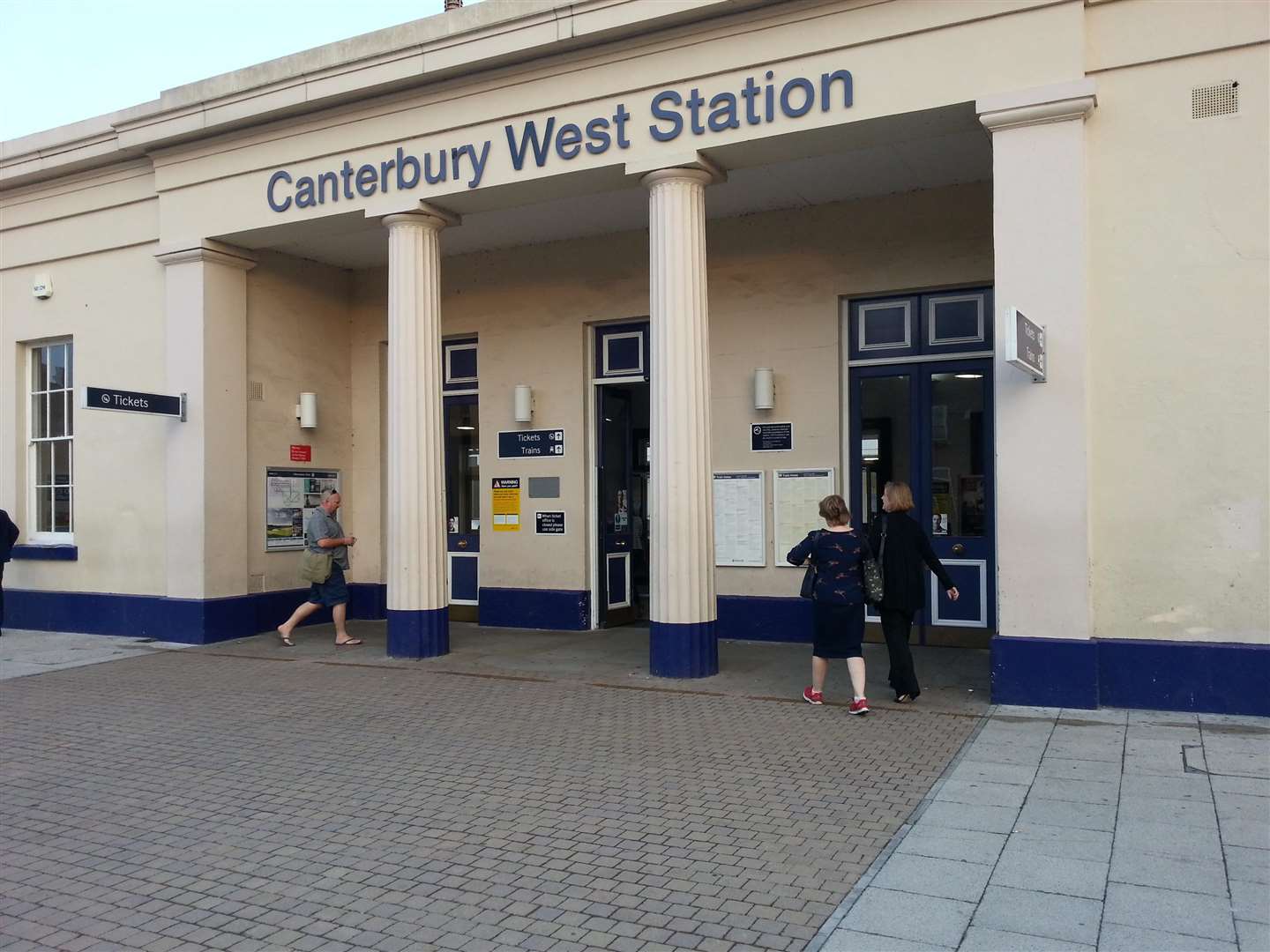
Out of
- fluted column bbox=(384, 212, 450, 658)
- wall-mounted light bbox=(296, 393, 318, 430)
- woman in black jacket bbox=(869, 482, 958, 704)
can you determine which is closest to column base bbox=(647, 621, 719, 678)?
woman in black jacket bbox=(869, 482, 958, 704)

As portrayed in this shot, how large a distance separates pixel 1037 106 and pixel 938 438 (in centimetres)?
Result: 359

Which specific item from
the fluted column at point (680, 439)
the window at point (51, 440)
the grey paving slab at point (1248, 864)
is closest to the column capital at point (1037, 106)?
the fluted column at point (680, 439)

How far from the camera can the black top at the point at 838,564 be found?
733cm

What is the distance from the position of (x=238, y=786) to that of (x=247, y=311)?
7.22 metres

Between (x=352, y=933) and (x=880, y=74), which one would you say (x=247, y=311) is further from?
(x=352, y=933)

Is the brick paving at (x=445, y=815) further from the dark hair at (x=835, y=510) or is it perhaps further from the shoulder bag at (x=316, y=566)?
the shoulder bag at (x=316, y=566)

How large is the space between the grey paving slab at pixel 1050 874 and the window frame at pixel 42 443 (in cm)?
1172

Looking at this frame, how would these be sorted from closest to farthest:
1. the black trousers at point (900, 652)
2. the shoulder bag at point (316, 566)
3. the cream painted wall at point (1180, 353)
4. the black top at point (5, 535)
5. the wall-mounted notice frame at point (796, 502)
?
the cream painted wall at point (1180, 353), the black trousers at point (900, 652), the wall-mounted notice frame at point (796, 502), the shoulder bag at point (316, 566), the black top at point (5, 535)

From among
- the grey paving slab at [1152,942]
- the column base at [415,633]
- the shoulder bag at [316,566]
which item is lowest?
the grey paving slab at [1152,942]

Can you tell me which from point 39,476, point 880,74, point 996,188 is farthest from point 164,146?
point 996,188

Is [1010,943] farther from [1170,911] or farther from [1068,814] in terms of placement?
[1068,814]

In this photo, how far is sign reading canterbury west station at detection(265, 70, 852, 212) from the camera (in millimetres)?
8078

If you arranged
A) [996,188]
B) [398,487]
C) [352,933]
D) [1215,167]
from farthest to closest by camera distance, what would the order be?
[398,487] < [996,188] < [1215,167] < [352,933]

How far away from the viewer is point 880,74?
7770 mm
